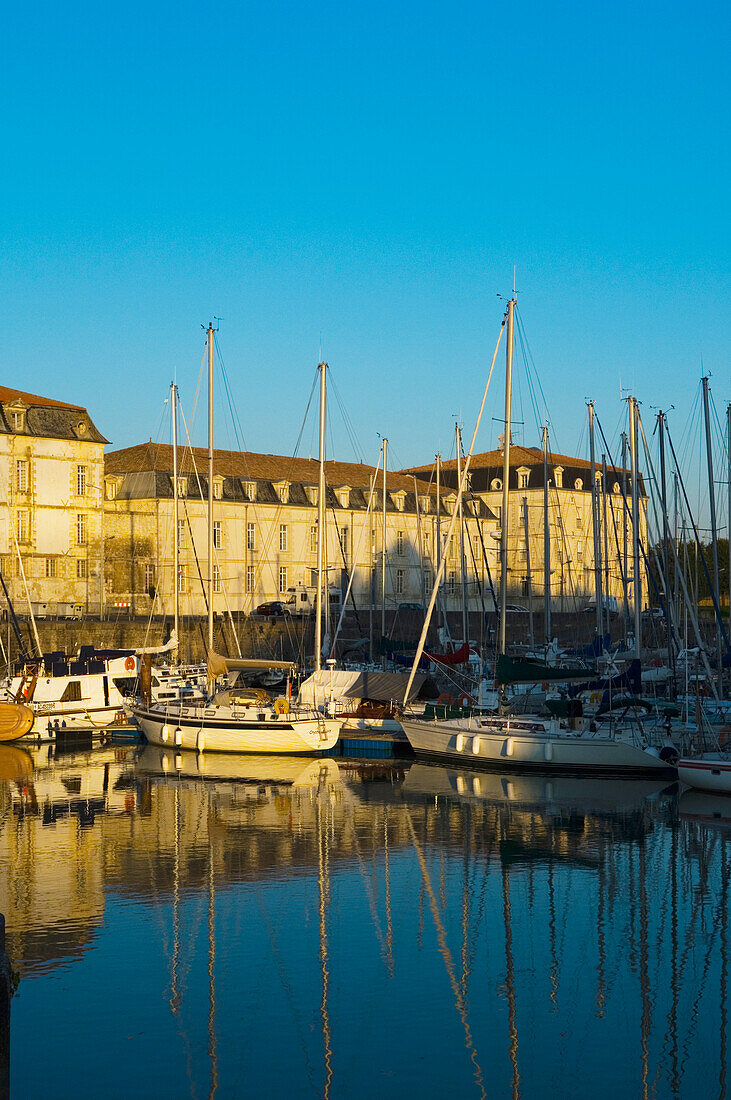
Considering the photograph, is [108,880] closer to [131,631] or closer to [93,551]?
[131,631]

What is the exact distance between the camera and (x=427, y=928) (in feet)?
66.2

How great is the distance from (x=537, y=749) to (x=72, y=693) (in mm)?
20188

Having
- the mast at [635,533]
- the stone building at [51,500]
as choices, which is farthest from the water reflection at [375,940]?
the stone building at [51,500]

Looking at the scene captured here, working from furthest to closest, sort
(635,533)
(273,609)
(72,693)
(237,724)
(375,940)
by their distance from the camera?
(273,609) → (72,693) → (635,533) → (237,724) → (375,940)

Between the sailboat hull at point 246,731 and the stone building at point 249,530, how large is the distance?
32606mm

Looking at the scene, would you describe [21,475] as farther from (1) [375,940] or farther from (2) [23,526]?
(1) [375,940]

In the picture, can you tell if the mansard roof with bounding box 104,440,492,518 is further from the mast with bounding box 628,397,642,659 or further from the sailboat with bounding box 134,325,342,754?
the sailboat with bounding box 134,325,342,754

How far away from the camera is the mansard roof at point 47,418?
76312mm

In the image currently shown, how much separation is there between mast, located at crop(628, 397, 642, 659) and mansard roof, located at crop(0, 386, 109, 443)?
42127 mm

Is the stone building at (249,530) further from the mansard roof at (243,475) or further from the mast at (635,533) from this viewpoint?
the mast at (635,533)

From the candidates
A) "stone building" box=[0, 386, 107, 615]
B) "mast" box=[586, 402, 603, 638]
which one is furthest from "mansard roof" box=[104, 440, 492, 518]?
"mast" box=[586, 402, 603, 638]

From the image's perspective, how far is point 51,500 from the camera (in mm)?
77812

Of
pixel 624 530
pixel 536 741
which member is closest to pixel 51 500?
pixel 624 530

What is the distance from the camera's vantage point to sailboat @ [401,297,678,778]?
3491 centimetres
